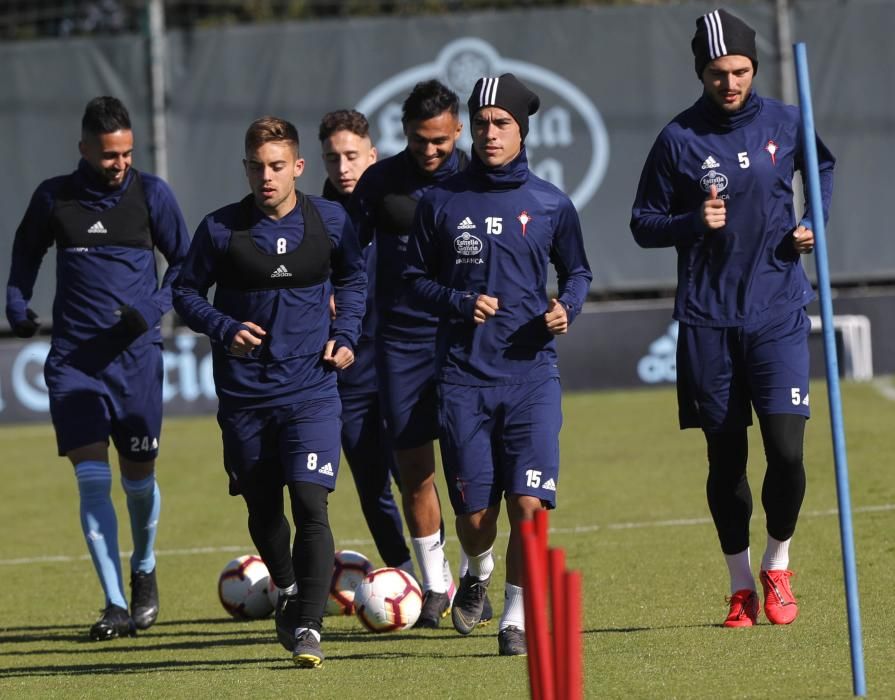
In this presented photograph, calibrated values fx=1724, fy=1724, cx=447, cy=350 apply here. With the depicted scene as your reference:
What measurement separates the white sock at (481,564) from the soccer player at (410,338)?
0.71m

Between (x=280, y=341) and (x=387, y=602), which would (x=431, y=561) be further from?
(x=280, y=341)

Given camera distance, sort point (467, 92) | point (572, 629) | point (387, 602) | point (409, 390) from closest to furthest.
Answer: point (572, 629), point (387, 602), point (409, 390), point (467, 92)

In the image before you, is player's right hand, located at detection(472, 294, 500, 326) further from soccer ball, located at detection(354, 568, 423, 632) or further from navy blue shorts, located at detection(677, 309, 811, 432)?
soccer ball, located at detection(354, 568, 423, 632)

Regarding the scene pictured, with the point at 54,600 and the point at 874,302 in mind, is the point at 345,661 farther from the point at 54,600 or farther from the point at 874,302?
the point at 874,302

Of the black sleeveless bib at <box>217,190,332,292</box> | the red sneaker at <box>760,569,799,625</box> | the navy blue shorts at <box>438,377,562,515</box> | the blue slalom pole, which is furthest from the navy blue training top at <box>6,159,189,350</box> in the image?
the blue slalom pole

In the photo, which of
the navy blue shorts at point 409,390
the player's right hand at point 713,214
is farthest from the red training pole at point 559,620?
the navy blue shorts at point 409,390

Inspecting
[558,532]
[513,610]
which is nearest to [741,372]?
[513,610]

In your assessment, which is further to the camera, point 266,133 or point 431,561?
point 431,561

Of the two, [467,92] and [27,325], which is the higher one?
[467,92]

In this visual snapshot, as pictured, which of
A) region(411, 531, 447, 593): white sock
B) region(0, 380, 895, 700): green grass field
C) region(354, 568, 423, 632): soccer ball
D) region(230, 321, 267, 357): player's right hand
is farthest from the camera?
region(411, 531, 447, 593): white sock

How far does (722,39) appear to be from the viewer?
679 centimetres

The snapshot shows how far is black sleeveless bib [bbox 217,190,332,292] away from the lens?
696 cm

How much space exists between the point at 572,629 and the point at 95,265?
15.1 feet

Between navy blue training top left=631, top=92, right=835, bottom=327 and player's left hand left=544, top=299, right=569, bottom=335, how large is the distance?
0.55 m
